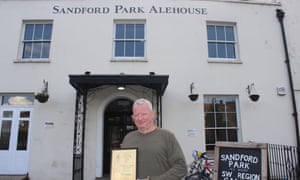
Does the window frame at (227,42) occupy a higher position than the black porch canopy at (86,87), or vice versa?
the window frame at (227,42)

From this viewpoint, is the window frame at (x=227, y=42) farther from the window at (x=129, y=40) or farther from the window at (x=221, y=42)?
the window at (x=129, y=40)

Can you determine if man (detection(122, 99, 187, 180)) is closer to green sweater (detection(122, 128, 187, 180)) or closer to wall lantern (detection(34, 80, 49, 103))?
green sweater (detection(122, 128, 187, 180))

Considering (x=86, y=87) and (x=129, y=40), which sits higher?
(x=129, y=40)

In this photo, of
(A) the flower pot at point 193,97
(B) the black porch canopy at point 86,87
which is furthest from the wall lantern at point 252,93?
(B) the black porch canopy at point 86,87

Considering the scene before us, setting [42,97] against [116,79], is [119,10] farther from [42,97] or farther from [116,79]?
[42,97]

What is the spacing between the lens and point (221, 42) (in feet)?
25.7

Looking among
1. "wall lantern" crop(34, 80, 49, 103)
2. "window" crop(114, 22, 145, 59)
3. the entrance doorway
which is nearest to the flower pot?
the entrance doorway

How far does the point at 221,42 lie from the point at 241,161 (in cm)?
525

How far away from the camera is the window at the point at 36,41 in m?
7.59

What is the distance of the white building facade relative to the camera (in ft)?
22.4

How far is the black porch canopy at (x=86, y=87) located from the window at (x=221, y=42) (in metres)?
2.54

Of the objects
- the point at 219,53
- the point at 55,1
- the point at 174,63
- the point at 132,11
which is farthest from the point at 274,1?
the point at 55,1

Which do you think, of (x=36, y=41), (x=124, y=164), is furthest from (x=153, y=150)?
(x=36, y=41)

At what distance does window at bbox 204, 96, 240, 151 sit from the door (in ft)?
18.7
